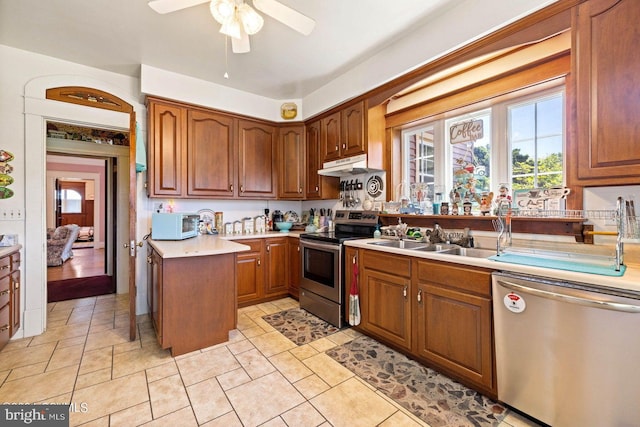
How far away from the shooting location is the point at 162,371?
6.47 ft

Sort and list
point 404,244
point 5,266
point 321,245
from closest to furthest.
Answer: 1. point 5,266
2. point 404,244
3. point 321,245

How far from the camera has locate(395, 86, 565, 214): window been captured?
2059 mm

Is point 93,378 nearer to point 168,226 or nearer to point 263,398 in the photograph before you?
point 263,398

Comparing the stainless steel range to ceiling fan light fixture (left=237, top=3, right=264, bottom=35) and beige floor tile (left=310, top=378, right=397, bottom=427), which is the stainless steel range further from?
ceiling fan light fixture (left=237, top=3, right=264, bottom=35)

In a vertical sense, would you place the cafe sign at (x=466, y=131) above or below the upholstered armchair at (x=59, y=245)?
above

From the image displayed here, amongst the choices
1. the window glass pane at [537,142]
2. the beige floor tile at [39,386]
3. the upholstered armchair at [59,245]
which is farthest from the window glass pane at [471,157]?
the upholstered armchair at [59,245]

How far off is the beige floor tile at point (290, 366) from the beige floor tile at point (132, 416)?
0.82 metres

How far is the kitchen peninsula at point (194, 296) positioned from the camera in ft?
6.98

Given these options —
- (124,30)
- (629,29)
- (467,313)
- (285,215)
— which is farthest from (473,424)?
(124,30)

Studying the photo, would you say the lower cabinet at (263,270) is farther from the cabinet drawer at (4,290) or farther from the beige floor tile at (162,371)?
the cabinet drawer at (4,290)

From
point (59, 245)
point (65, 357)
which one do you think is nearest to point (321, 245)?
point (65, 357)

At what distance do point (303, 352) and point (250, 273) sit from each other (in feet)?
4.33

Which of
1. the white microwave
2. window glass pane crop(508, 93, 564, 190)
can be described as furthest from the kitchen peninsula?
window glass pane crop(508, 93, 564, 190)

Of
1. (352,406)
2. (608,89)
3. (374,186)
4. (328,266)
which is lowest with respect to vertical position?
(352,406)
